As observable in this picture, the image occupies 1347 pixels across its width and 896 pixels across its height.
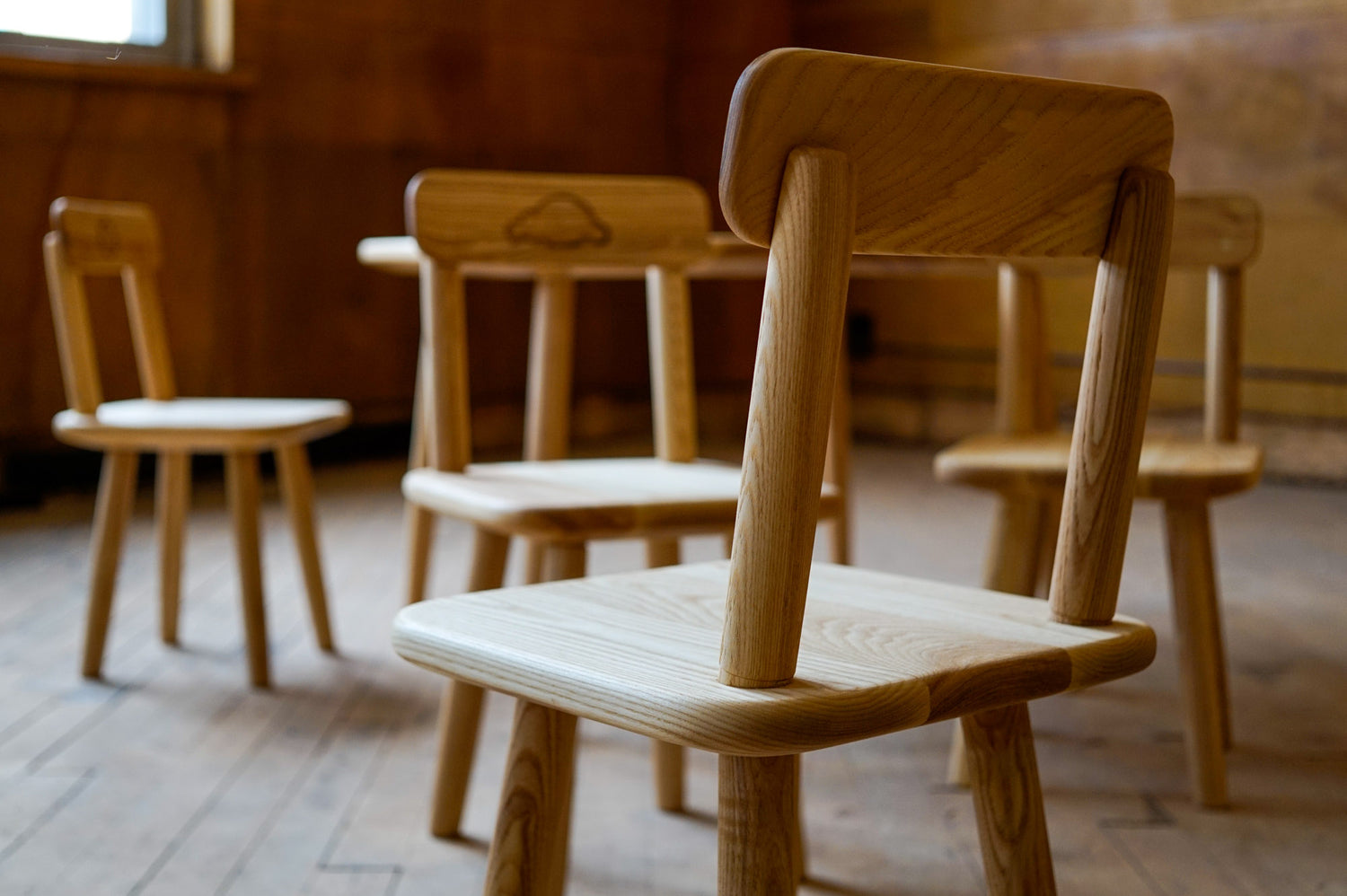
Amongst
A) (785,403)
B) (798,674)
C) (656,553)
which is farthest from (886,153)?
(656,553)

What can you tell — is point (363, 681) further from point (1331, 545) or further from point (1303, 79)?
point (1303, 79)

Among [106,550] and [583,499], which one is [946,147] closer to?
[583,499]

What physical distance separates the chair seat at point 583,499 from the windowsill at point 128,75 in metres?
2.79

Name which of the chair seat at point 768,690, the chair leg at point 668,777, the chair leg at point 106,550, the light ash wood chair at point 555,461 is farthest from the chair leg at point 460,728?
the chair leg at point 106,550

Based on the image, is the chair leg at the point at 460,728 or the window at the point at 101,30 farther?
the window at the point at 101,30

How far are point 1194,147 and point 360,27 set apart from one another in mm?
2651

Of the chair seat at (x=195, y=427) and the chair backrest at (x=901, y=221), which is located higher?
the chair backrest at (x=901, y=221)

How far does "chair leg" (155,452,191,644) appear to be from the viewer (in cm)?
236

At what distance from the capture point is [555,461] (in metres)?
1.77

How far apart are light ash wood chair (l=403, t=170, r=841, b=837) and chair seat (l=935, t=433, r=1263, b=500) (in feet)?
0.98

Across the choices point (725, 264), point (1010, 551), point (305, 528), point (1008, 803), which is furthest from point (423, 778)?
point (1008, 803)

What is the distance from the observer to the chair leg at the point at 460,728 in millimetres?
1541

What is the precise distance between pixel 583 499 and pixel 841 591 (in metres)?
0.38

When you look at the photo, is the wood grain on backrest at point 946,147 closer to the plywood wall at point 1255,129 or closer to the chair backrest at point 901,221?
the chair backrest at point 901,221
